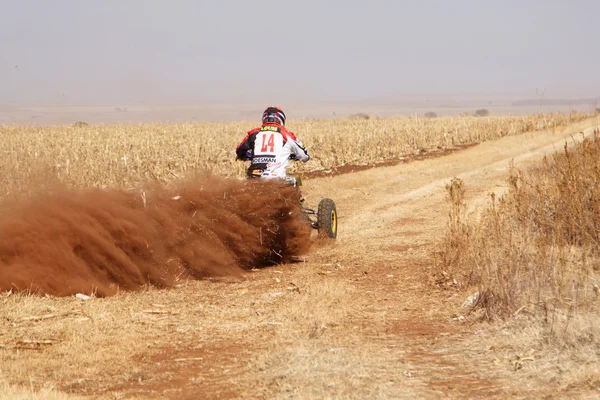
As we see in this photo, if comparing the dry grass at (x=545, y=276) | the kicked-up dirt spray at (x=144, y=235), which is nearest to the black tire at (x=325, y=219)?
the kicked-up dirt spray at (x=144, y=235)

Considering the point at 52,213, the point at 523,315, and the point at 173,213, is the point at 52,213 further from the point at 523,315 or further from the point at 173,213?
the point at 523,315

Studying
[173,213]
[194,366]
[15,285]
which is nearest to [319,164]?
[173,213]

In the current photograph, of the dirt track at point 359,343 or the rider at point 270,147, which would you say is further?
the rider at point 270,147

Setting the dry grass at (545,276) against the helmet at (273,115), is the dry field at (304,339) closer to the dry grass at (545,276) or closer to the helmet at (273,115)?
the dry grass at (545,276)

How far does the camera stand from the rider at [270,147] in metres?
11.8

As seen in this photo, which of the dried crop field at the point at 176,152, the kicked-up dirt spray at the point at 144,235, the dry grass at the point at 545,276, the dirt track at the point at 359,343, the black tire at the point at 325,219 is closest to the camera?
the dirt track at the point at 359,343

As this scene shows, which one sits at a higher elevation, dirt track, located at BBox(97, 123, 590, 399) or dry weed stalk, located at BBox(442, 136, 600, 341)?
dry weed stalk, located at BBox(442, 136, 600, 341)

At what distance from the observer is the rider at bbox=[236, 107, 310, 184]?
11.8 meters

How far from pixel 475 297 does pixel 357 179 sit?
44.6 ft

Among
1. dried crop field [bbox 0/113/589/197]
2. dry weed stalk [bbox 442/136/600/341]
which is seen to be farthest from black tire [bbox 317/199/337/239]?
dried crop field [bbox 0/113/589/197]

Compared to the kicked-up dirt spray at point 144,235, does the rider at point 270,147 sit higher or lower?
higher

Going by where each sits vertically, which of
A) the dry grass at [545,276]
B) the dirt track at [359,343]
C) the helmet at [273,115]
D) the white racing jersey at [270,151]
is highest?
the helmet at [273,115]

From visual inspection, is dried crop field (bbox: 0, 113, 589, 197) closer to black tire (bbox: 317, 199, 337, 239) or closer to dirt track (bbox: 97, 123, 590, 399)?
black tire (bbox: 317, 199, 337, 239)

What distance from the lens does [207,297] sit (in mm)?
9406
